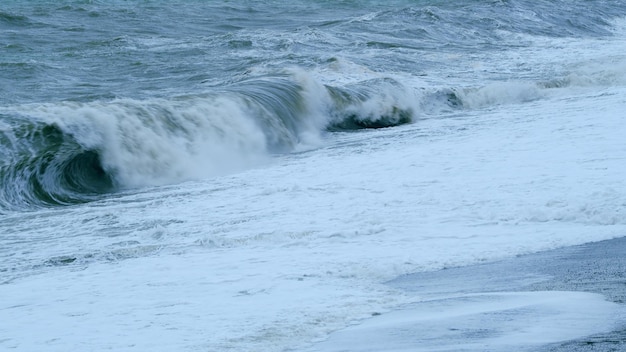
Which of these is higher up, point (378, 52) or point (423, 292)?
point (378, 52)

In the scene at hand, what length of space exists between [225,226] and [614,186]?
2.52 meters

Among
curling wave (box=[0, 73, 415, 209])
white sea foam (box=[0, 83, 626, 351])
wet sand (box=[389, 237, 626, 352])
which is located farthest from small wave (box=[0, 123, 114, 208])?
wet sand (box=[389, 237, 626, 352])

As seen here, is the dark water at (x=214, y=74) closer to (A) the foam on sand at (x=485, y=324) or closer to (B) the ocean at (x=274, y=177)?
(B) the ocean at (x=274, y=177)

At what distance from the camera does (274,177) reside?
777cm

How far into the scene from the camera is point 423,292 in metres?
4.36

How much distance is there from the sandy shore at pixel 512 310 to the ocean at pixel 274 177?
7cm

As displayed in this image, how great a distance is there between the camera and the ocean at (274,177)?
431cm

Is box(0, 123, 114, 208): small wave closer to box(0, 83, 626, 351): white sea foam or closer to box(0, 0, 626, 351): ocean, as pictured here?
box(0, 0, 626, 351): ocean

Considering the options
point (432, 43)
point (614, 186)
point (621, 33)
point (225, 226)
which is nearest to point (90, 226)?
point (225, 226)

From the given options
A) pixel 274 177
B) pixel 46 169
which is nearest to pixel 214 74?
pixel 46 169

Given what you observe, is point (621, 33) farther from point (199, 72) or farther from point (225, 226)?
point (225, 226)

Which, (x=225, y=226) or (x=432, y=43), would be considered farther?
(x=432, y=43)

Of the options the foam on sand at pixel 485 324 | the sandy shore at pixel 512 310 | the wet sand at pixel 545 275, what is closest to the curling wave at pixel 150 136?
the wet sand at pixel 545 275

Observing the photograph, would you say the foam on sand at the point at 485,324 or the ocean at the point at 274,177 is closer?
the foam on sand at the point at 485,324
